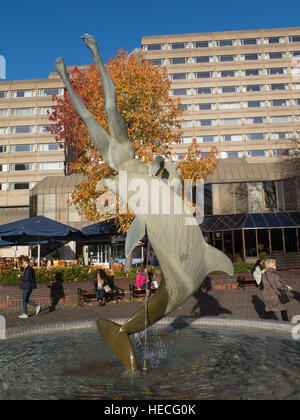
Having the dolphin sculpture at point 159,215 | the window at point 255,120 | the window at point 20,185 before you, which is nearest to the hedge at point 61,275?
the dolphin sculpture at point 159,215

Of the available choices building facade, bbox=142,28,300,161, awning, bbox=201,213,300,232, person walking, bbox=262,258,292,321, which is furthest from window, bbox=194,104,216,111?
person walking, bbox=262,258,292,321

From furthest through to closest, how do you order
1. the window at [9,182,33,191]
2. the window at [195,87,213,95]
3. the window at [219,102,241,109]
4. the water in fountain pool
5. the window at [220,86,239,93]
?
the window at [195,87,213,95] → the window at [220,86,239,93] → the window at [219,102,241,109] → the window at [9,182,33,191] → the water in fountain pool

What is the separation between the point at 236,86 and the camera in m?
56.7

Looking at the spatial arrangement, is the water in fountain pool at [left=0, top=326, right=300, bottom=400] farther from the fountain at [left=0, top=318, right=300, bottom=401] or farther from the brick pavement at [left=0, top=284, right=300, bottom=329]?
the brick pavement at [left=0, top=284, right=300, bottom=329]

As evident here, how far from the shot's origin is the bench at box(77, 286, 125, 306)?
13.6m

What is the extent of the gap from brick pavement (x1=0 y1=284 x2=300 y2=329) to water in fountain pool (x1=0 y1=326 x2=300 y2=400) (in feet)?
9.19

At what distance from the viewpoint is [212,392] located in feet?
14.4

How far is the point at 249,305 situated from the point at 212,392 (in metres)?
8.53

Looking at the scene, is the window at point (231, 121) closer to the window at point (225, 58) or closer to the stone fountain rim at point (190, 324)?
the window at point (225, 58)

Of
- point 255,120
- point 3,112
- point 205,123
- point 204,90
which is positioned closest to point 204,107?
point 205,123

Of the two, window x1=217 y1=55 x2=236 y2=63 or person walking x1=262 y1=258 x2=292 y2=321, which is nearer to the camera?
person walking x1=262 y1=258 x2=292 y2=321

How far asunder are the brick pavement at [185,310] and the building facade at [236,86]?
133 feet

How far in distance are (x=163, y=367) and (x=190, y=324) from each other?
131 inches

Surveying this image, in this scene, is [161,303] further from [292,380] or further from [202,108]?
[202,108]
